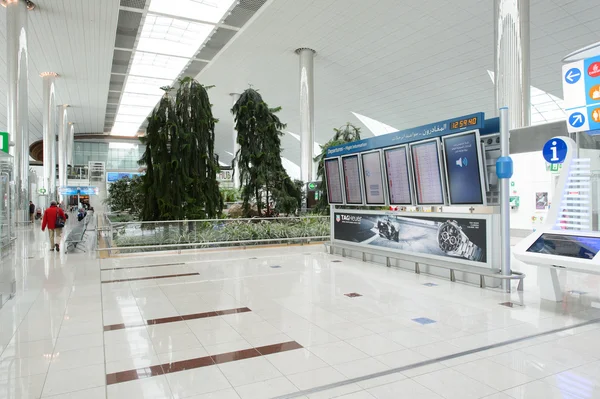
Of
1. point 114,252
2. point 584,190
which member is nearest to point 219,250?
point 114,252

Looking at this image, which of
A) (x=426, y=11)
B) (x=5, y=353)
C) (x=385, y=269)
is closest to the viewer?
(x=5, y=353)

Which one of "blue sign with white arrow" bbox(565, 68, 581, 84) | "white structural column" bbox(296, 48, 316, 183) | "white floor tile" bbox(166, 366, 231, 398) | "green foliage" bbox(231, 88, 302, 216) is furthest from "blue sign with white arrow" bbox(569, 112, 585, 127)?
"white structural column" bbox(296, 48, 316, 183)

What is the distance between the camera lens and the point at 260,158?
15266 mm

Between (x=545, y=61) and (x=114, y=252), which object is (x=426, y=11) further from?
(x=114, y=252)

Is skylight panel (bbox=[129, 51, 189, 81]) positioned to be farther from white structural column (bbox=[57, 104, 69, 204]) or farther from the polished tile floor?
the polished tile floor

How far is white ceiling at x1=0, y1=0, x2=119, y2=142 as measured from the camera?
18.8 m

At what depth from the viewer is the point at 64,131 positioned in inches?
1603

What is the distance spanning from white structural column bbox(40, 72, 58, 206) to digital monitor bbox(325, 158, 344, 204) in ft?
85.0

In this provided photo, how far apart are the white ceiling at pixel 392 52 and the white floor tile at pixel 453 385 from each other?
1740 cm

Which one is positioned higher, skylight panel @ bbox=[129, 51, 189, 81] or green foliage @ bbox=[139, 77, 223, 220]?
skylight panel @ bbox=[129, 51, 189, 81]

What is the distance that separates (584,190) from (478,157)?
68.5 inches

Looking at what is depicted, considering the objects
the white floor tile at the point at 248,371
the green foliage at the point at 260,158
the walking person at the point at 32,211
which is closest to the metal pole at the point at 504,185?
the white floor tile at the point at 248,371

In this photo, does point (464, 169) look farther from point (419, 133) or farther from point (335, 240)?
point (335, 240)

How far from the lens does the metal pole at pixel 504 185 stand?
6.59m
